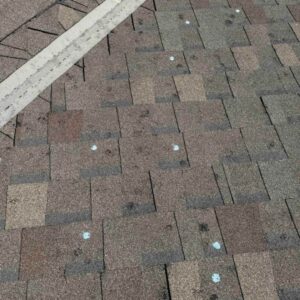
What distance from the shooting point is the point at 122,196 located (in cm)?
329

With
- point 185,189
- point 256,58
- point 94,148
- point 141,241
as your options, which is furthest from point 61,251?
point 256,58

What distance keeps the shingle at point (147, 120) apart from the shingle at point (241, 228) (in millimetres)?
948

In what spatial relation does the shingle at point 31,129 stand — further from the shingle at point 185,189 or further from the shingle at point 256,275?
the shingle at point 256,275

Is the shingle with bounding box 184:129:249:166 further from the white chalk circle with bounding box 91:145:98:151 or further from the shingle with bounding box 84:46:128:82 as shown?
the shingle with bounding box 84:46:128:82

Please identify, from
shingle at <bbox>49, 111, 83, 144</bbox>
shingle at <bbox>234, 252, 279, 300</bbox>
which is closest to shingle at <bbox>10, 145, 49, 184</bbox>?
shingle at <bbox>49, 111, 83, 144</bbox>

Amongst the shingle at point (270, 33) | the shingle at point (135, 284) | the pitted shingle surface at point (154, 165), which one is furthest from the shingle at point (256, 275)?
the shingle at point (270, 33)

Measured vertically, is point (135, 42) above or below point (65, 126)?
above

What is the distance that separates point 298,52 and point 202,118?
1.65 metres

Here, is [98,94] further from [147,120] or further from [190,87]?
[190,87]

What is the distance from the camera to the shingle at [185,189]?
3275mm

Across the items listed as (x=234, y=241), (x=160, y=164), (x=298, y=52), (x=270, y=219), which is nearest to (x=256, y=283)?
(x=234, y=241)

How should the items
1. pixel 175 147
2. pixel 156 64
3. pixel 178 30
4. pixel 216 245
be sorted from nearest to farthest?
pixel 216 245 < pixel 175 147 < pixel 156 64 < pixel 178 30

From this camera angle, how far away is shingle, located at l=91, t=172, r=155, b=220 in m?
3.22

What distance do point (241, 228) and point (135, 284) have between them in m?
0.93
